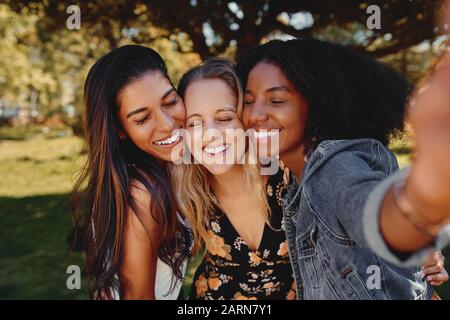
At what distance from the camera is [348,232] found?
1219 mm

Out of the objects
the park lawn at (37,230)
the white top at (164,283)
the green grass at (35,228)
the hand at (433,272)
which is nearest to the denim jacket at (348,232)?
the hand at (433,272)

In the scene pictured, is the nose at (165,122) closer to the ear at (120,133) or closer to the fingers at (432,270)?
the ear at (120,133)

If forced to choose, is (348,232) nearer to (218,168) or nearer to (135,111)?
(218,168)

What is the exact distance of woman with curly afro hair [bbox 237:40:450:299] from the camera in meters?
1.04

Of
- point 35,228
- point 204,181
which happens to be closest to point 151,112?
point 204,181

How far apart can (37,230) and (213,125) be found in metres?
5.88

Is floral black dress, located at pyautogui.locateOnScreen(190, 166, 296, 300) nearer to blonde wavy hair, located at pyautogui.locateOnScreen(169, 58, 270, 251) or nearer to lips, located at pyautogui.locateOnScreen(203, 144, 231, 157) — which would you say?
blonde wavy hair, located at pyautogui.locateOnScreen(169, 58, 270, 251)

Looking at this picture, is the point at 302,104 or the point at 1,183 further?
the point at 1,183

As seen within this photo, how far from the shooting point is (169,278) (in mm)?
2484

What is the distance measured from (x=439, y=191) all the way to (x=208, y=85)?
175 centimetres

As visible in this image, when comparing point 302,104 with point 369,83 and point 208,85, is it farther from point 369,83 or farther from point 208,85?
point 208,85

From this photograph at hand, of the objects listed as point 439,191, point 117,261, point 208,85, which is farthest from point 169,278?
point 439,191

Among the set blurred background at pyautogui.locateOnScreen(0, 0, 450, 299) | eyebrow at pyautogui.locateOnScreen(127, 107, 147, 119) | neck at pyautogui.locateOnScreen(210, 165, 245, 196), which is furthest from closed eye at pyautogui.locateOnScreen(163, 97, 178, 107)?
blurred background at pyautogui.locateOnScreen(0, 0, 450, 299)

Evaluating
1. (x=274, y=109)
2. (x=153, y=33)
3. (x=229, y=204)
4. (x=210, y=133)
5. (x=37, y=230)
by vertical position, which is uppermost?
(x=153, y=33)
